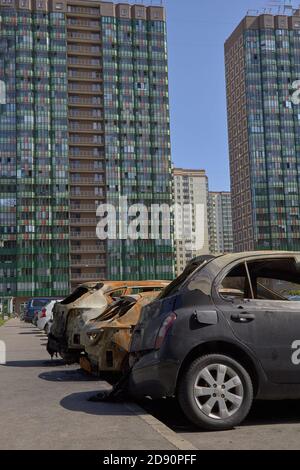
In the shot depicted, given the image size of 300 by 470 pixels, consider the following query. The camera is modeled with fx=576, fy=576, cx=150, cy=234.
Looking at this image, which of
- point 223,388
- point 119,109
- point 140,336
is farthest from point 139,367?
point 119,109

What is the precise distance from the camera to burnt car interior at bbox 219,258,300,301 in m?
6.51

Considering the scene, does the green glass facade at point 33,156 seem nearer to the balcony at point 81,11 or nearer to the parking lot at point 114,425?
the balcony at point 81,11

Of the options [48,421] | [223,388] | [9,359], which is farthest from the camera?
[9,359]

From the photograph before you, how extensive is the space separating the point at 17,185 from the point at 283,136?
184 ft

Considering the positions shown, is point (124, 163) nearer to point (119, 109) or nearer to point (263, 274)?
point (119, 109)

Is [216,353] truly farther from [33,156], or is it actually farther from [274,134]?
[274,134]

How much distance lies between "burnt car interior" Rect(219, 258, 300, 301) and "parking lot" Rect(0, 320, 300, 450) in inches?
52.9

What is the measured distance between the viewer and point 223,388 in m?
5.70

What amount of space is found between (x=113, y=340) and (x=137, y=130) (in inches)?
4055

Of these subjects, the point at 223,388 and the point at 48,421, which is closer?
the point at 223,388

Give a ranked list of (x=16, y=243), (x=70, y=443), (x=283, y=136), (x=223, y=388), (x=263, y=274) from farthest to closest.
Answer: (x=283, y=136) → (x=16, y=243) → (x=263, y=274) → (x=223, y=388) → (x=70, y=443)

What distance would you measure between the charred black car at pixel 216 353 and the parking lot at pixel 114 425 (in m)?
0.30

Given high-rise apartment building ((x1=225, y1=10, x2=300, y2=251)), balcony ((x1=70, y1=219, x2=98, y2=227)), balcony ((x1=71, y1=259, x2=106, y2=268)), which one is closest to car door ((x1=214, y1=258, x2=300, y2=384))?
balcony ((x1=71, y1=259, x2=106, y2=268))

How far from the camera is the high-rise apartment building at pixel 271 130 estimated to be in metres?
118
